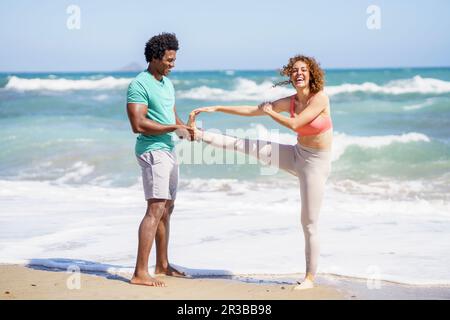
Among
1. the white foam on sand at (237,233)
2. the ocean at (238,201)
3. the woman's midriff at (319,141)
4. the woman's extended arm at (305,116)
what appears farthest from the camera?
the ocean at (238,201)

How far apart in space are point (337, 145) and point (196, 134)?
34.1ft

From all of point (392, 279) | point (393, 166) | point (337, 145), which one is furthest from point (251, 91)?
point (392, 279)

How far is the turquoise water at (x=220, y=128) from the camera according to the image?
12.7 meters

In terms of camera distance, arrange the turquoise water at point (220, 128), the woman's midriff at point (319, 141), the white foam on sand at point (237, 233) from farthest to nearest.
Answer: the turquoise water at point (220, 128)
the white foam on sand at point (237, 233)
the woman's midriff at point (319, 141)

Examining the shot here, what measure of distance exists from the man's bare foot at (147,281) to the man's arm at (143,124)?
1.07m

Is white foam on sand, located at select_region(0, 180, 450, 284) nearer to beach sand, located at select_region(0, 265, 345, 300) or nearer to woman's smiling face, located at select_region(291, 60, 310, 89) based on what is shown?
beach sand, located at select_region(0, 265, 345, 300)

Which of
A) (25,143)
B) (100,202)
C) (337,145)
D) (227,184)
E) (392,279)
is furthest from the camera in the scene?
(25,143)

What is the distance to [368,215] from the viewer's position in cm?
855

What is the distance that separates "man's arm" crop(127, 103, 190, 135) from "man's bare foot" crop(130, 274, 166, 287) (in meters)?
1.07

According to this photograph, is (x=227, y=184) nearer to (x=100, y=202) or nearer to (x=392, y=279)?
(x=100, y=202)

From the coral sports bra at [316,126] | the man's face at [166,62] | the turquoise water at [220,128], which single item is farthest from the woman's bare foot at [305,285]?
the turquoise water at [220,128]

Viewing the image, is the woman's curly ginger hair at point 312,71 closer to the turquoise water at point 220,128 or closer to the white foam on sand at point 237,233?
the white foam on sand at point 237,233

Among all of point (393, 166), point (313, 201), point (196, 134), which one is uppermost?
point (196, 134)

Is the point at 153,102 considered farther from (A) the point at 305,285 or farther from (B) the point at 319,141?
(A) the point at 305,285
